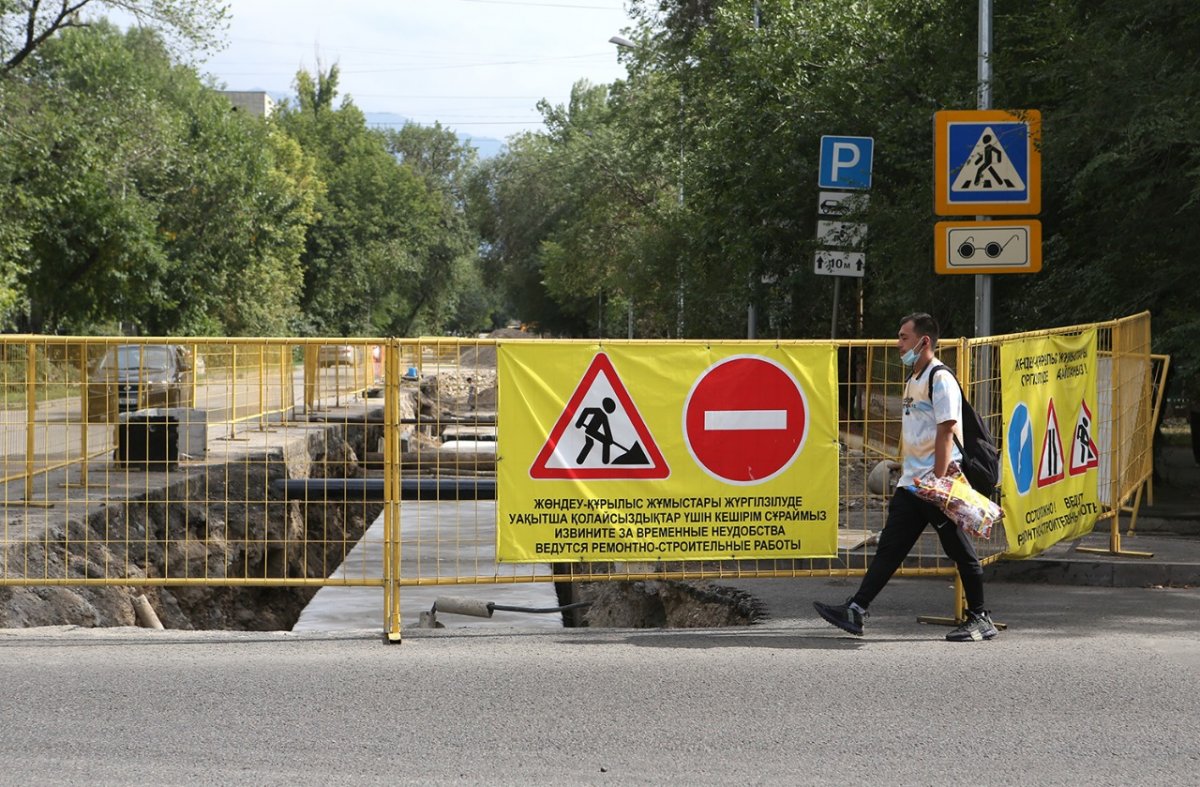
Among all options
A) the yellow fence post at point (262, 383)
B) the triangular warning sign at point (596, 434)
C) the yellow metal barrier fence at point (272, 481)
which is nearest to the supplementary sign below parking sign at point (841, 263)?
the yellow metal barrier fence at point (272, 481)

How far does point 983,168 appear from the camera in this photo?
1148cm

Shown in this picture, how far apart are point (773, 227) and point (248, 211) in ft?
119

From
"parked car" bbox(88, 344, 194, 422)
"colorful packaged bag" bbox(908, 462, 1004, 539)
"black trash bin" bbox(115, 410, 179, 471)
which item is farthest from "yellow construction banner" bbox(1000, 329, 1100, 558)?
"black trash bin" bbox(115, 410, 179, 471)

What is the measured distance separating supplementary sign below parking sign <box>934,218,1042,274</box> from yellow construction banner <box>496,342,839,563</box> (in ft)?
12.4

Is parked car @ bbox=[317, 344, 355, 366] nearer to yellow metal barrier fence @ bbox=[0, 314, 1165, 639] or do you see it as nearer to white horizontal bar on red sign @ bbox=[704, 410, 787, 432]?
yellow metal barrier fence @ bbox=[0, 314, 1165, 639]

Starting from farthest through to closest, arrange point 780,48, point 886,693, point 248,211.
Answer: point 248,211
point 780,48
point 886,693

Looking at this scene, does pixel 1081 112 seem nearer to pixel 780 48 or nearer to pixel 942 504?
pixel 942 504

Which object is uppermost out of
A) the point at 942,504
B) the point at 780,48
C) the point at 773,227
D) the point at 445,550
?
the point at 780,48

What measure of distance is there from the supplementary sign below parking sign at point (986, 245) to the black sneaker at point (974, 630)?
14.3ft

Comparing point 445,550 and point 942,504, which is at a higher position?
point 942,504

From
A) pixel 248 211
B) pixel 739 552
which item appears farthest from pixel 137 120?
pixel 739 552

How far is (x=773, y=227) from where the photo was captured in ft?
73.0

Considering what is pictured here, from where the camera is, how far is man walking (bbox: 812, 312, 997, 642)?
300 inches

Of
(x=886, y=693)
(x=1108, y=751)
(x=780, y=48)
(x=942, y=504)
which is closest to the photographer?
(x=1108, y=751)
